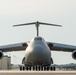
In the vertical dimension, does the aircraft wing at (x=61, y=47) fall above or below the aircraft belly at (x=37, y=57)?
above

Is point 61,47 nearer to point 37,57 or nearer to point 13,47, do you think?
point 13,47

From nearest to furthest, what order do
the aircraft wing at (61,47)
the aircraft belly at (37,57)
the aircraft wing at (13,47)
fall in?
the aircraft belly at (37,57) < the aircraft wing at (61,47) < the aircraft wing at (13,47)

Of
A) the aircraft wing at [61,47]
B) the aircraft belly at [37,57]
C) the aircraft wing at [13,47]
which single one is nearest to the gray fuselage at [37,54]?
the aircraft belly at [37,57]

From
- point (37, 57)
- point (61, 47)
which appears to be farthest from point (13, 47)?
point (37, 57)

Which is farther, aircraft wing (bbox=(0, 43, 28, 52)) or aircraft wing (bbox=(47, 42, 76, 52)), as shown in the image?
aircraft wing (bbox=(0, 43, 28, 52))

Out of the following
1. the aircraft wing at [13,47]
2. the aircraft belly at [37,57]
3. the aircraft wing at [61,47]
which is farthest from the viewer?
the aircraft wing at [13,47]

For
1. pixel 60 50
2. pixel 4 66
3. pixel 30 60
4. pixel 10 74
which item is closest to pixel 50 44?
pixel 60 50

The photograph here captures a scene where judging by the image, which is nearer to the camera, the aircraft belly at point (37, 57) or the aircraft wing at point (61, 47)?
the aircraft belly at point (37, 57)

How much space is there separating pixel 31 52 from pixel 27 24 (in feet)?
36.8

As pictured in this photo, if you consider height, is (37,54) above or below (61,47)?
below

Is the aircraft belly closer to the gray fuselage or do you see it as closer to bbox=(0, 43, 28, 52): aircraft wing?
the gray fuselage

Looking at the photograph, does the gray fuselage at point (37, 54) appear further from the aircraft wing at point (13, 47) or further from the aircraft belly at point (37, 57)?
the aircraft wing at point (13, 47)

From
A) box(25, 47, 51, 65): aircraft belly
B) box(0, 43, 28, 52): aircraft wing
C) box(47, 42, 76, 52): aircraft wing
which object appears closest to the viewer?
box(25, 47, 51, 65): aircraft belly

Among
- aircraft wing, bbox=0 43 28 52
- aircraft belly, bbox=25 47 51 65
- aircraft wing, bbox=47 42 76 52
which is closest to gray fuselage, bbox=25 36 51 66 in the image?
aircraft belly, bbox=25 47 51 65
